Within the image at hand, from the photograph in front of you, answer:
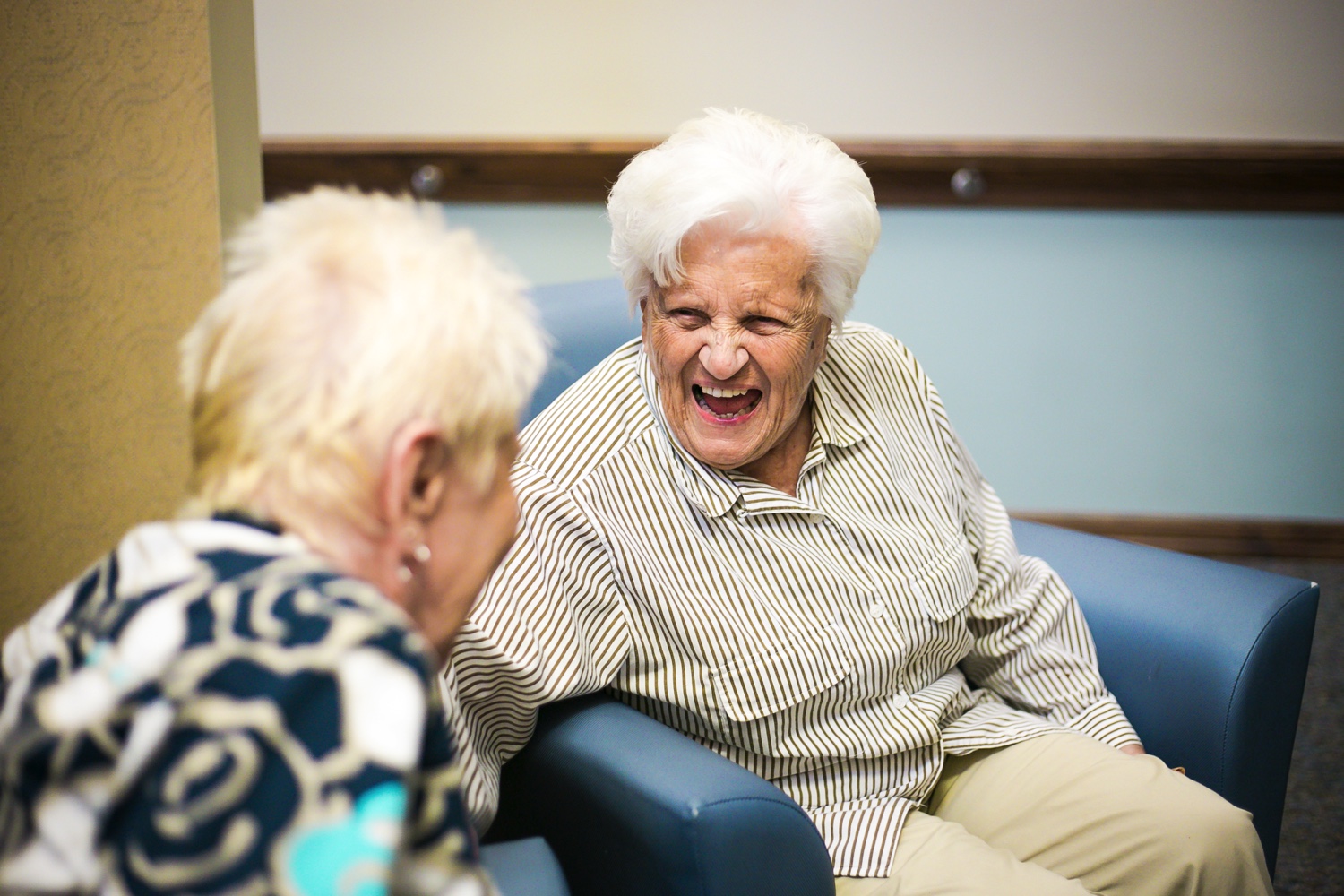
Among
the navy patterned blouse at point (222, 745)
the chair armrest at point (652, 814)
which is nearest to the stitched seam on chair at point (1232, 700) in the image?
the chair armrest at point (652, 814)

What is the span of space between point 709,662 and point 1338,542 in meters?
2.77

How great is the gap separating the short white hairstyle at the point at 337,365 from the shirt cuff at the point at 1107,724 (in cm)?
114

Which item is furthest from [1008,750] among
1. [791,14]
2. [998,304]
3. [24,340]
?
[791,14]

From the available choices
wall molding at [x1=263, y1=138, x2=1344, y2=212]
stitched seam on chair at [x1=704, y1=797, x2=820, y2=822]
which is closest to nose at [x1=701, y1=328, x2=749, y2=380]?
stitched seam on chair at [x1=704, y1=797, x2=820, y2=822]

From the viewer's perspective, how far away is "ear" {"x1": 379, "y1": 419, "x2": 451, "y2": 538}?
74 centimetres

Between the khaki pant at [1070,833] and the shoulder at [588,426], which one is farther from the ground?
the shoulder at [588,426]

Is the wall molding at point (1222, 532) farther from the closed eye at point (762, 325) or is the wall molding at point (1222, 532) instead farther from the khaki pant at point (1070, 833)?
the closed eye at point (762, 325)

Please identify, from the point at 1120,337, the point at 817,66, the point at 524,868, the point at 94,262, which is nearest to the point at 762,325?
the point at 524,868

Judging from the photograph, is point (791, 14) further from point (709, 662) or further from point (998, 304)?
point (709, 662)

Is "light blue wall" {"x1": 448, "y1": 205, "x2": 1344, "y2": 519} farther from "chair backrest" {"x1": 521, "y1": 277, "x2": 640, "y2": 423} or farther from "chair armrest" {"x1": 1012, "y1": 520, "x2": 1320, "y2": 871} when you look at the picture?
"chair armrest" {"x1": 1012, "y1": 520, "x2": 1320, "y2": 871}

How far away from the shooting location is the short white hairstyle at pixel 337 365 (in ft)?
2.40

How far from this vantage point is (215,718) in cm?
62

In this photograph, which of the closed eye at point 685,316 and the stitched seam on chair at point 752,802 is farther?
the closed eye at point 685,316

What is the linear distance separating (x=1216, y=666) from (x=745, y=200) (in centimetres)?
88
